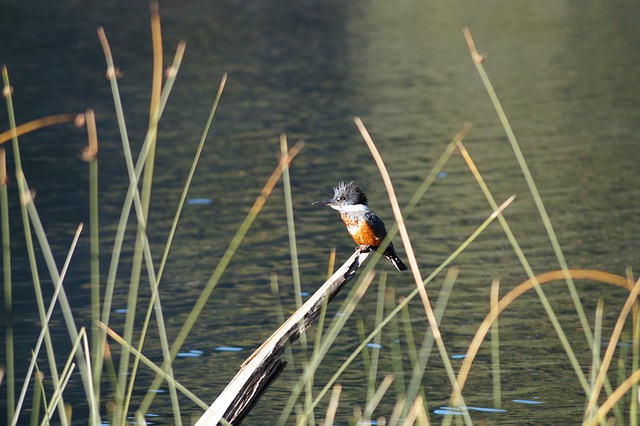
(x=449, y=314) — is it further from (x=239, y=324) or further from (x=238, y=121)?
(x=238, y=121)

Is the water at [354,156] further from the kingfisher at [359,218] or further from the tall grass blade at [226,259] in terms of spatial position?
the tall grass blade at [226,259]

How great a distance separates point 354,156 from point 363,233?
576 inches

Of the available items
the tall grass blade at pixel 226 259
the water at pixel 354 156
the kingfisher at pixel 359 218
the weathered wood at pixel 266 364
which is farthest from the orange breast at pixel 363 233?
the water at pixel 354 156

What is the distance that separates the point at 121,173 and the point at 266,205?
3.73 m

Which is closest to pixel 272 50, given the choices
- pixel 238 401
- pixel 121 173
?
pixel 121 173

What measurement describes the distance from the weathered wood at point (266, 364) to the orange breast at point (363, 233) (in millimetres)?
944

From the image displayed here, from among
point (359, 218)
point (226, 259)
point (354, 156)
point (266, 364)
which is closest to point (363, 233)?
point (359, 218)

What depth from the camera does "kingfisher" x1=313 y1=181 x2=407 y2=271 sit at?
6309 mm

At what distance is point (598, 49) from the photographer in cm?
3356

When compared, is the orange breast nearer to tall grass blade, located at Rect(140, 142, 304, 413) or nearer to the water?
tall grass blade, located at Rect(140, 142, 304, 413)

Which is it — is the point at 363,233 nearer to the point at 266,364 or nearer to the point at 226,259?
the point at 266,364

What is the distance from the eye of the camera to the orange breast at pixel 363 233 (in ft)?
20.7

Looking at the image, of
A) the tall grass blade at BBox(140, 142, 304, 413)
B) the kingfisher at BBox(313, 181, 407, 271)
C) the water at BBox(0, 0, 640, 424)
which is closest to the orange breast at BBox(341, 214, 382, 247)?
the kingfisher at BBox(313, 181, 407, 271)

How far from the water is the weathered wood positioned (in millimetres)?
3823
